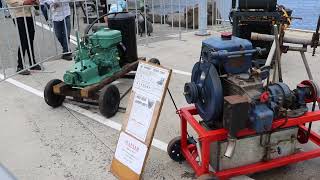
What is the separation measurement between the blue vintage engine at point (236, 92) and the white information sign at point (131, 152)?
0.61 metres

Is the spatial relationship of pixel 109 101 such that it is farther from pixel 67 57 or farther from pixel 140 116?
pixel 67 57

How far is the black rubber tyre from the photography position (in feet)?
11.5

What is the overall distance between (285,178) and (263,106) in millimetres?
813

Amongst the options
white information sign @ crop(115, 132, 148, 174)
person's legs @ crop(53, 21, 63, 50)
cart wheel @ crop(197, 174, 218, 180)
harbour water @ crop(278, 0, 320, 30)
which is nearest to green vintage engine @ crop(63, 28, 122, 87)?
white information sign @ crop(115, 132, 148, 174)

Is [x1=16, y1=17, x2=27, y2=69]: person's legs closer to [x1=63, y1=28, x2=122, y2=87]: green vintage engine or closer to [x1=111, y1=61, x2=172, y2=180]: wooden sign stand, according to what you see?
[x1=63, y1=28, x2=122, y2=87]: green vintage engine

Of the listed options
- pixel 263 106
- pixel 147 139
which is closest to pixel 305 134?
pixel 263 106

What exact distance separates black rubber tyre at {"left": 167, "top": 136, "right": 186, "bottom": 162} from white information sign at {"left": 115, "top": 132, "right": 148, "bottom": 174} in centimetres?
40

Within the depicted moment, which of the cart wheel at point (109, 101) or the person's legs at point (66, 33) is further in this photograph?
the person's legs at point (66, 33)

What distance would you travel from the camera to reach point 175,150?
353 cm

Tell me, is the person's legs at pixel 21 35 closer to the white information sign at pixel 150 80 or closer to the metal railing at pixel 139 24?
the metal railing at pixel 139 24

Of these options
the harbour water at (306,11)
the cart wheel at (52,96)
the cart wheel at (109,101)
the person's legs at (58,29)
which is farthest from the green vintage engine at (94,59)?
the harbour water at (306,11)

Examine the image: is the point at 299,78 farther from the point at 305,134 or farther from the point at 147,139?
the point at 147,139

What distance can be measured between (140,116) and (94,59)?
6.77 feet

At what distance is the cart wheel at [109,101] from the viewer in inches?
176
